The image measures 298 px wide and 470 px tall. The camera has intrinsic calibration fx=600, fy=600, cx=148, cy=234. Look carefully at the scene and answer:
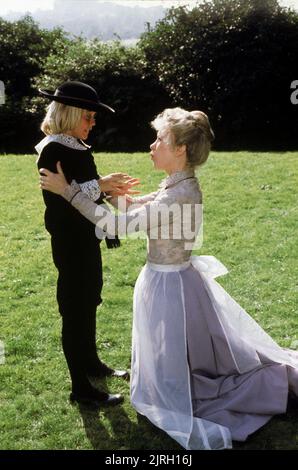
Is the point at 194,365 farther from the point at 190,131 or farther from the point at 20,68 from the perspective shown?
the point at 20,68

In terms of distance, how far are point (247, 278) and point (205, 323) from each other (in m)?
2.41

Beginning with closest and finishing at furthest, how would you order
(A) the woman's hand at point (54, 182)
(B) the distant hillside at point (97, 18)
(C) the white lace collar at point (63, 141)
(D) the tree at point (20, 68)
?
1. (A) the woman's hand at point (54, 182)
2. (C) the white lace collar at point (63, 141)
3. (D) the tree at point (20, 68)
4. (B) the distant hillside at point (97, 18)

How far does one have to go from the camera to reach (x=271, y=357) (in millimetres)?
4055

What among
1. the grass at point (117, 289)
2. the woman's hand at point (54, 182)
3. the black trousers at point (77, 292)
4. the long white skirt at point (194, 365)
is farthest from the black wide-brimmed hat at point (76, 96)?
the grass at point (117, 289)

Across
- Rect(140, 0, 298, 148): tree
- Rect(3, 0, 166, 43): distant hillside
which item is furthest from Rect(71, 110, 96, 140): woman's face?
Rect(3, 0, 166, 43): distant hillside

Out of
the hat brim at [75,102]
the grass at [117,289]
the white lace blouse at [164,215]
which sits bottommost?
the grass at [117,289]

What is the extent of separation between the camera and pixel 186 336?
3791 mm

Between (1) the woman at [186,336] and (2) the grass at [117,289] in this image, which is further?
(2) the grass at [117,289]

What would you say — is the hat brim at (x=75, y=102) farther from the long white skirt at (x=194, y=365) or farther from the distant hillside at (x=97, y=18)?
the distant hillside at (x=97, y=18)

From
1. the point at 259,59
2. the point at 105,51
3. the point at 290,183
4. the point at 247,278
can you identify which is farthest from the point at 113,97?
the point at 247,278

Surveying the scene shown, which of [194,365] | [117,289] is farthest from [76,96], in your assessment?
[117,289]

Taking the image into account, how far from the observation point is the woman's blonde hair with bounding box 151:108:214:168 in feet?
11.6

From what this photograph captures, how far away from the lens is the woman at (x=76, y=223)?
3623 mm
